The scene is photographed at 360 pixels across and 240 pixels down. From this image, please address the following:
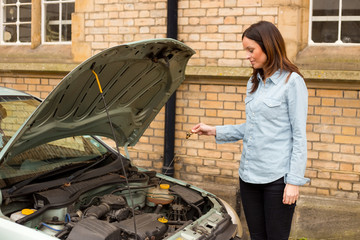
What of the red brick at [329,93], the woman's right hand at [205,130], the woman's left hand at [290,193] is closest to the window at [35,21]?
the red brick at [329,93]

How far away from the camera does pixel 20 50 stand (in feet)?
23.3

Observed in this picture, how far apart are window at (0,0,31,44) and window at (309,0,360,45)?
183 inches

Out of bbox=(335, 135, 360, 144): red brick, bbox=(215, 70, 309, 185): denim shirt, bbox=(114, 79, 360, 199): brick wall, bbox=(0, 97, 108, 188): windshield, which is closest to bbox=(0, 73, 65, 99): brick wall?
bbox=(114, 79, 360, 199): brick wall

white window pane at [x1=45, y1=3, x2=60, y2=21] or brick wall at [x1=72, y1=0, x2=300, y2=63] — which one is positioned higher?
white window pane at [x1=45, y1=3, x2=60, y2=21]

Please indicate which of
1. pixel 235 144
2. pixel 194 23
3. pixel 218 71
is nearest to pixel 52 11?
pixel 194 23

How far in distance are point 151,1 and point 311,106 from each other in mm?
2538

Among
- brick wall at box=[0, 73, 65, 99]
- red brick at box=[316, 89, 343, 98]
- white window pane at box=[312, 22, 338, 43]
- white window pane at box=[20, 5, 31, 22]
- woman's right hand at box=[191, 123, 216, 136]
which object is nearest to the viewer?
woman's right hand at box=[191, 123, 216, 136]

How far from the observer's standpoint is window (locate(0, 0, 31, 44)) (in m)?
7.32

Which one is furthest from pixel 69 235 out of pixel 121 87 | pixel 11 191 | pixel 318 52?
pixel 318 52

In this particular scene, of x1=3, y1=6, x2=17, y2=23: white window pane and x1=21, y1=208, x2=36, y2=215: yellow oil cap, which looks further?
x1=3, y1=6, x2=17, y2=23: white window pane

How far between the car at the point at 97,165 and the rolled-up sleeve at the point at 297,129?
65cm

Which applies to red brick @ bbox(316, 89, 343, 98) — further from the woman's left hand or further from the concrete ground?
the woman's left hand

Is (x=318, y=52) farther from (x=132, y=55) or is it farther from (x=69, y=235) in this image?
(x=69, y=235)

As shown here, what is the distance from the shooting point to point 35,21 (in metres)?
7.04
